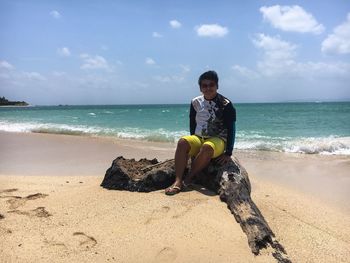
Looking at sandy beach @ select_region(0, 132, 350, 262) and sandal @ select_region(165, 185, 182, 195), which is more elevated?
sandal @ select_region(165, 185, 182, 195)

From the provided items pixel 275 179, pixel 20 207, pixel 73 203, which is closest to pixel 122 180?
pixel 73 203

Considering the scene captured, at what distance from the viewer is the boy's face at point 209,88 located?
16.0 ft

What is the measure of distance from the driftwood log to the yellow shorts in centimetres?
21

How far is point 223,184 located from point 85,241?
1.77 m

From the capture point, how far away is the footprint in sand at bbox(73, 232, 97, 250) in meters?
3.43

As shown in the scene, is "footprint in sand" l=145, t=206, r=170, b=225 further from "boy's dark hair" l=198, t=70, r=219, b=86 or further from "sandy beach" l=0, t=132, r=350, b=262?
"boy's dark hair" l=198, t=70, r=219, b=86

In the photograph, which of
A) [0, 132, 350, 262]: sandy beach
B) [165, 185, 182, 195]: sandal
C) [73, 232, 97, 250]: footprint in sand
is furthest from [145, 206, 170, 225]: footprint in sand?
[73, 232, 97, 250]: footprint in sand

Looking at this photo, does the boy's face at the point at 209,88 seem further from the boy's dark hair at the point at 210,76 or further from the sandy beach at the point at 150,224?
the sandy beach at the point at 150,224

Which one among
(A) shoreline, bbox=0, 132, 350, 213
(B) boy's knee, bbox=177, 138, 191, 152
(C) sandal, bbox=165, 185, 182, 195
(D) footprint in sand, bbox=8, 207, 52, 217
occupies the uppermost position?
(B) boy's knee, bbox=177, 138, 191, 152

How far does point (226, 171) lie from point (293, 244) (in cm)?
125

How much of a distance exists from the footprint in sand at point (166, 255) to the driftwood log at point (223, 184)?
0.70m

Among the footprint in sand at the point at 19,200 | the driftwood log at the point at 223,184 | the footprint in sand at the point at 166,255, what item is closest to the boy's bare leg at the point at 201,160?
the driftwood log at the point at 223,184

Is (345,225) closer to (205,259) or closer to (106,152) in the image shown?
(205,259)

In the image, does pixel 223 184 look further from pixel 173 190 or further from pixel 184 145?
pixel 184 145
